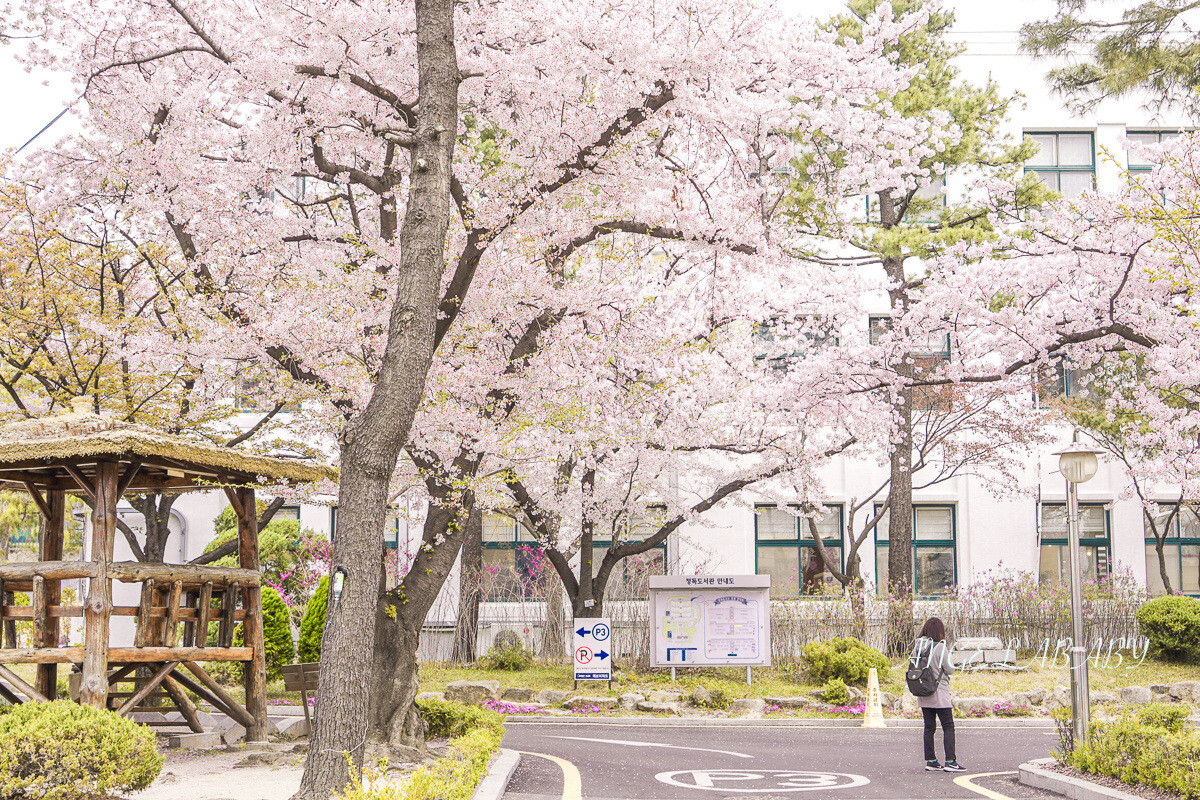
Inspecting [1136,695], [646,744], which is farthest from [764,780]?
[1136,695]

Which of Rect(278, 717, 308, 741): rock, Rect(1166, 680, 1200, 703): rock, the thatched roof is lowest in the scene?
Rect(1166, 680, 1200, 703): rock

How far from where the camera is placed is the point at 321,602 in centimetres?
1866

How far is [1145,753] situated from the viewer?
348 inches

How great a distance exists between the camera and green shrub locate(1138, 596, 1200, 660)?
20562mm

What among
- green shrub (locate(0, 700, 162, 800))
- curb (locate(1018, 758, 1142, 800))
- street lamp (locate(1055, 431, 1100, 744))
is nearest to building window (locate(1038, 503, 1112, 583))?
street lamp (locate(1055, 431, 1100, 744))

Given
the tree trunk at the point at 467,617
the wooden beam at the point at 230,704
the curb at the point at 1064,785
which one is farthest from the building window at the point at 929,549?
the wooden beam at the point at 230,704

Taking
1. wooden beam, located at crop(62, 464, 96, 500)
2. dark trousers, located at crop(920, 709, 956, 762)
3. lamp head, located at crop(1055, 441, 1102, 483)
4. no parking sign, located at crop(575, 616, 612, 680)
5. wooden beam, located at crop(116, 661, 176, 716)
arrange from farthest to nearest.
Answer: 1. no parking sign, located at crop(575, 616, 612, 680)
2. lamp head, located at crop(1055, 441, 1102, 483)
3. dark trousers, located at crop(920, 709, 956, 762)
4. wooden beam, located at crop(116, 661, 176, 716)
5. wooden beam, located at crop(62, 464, 96, 500)

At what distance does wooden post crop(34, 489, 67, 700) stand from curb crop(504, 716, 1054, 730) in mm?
6846

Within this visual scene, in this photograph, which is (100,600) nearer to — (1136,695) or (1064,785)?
(1064,785)

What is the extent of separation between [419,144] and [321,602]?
1253 cm

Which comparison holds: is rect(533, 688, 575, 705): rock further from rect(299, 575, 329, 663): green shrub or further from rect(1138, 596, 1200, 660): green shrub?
rect(1138, 596, 1200, 660): green shrub

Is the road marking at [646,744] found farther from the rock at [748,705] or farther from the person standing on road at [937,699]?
the rock at [748,705]

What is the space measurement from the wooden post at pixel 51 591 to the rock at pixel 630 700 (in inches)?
342

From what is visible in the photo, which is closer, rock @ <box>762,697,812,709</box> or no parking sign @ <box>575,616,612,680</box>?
rock @ <box>762,697,812,709</box>
